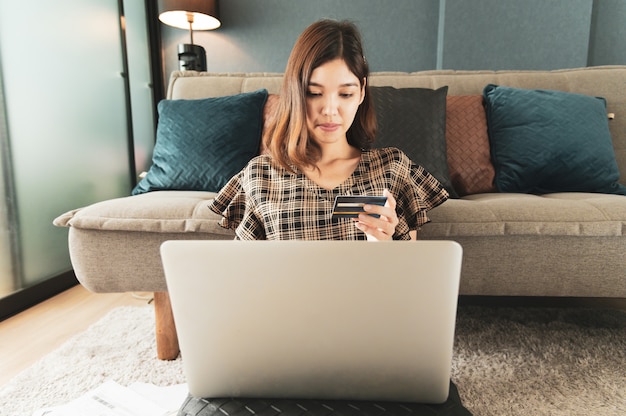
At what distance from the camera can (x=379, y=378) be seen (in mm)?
456

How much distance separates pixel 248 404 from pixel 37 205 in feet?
5.50

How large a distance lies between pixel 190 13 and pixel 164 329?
2.02m

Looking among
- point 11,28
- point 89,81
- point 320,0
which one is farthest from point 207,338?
point 320,0

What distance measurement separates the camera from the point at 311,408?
469 mm

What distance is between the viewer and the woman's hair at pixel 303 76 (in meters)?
0.83

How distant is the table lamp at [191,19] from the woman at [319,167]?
1.77m

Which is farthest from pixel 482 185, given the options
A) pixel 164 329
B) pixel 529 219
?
pixel 164 329

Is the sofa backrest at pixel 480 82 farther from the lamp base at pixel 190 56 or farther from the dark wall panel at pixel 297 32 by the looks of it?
the dark wall panel at pixel 297 32

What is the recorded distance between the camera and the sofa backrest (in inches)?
60.1

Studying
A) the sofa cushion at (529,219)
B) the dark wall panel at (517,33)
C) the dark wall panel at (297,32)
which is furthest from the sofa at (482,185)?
the dark wall panel at (297,32)

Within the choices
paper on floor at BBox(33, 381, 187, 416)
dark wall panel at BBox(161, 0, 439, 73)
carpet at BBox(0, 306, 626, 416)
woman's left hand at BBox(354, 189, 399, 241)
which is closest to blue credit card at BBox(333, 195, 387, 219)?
woman's left hand at BBox(354, 189, 399, 241)

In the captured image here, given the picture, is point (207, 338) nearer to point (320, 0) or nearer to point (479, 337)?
point (479, 337)

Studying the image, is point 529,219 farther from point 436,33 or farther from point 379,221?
point 436,33

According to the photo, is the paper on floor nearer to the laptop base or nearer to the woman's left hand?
the laptop base
